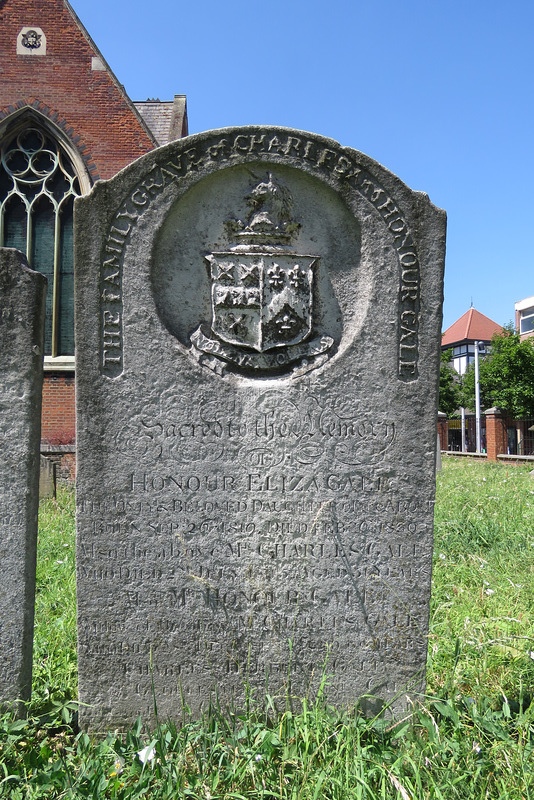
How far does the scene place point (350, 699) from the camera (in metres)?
2.68

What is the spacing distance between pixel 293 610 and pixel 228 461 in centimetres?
76

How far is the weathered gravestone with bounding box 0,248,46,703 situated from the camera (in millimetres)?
2592

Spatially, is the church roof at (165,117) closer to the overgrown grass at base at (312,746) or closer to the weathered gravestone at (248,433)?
the weathered gravestone at (248,433)

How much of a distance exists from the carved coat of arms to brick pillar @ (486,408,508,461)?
18.0 m

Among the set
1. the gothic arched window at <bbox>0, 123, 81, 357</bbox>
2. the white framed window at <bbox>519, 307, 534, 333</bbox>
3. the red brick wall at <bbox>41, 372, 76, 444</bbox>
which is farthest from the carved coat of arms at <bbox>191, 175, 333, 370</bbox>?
the white framed window at <bbox>519, 307, 534, 333</bbox>

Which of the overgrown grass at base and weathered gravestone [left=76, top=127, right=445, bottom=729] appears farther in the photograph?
weathered gravestone [left=76, top=127, right=445, bottom=729]

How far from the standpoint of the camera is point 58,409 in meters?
10.2

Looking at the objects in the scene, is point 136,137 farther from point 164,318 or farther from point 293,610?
point 293,610

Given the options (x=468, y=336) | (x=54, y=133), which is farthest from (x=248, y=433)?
(x=468, y=336)

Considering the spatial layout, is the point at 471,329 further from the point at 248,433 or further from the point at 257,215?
the point at 248,433

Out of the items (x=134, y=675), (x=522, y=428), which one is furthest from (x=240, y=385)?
(x=522, y=428)

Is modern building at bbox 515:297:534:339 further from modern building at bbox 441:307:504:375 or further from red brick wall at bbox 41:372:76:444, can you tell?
red brick wall at bbox 41:372:76:444

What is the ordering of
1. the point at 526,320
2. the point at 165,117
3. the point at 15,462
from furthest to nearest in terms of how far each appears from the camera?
the point at 526,320 < the point at 165,117 < the point at 15,462

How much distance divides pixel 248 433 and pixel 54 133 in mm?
10023
